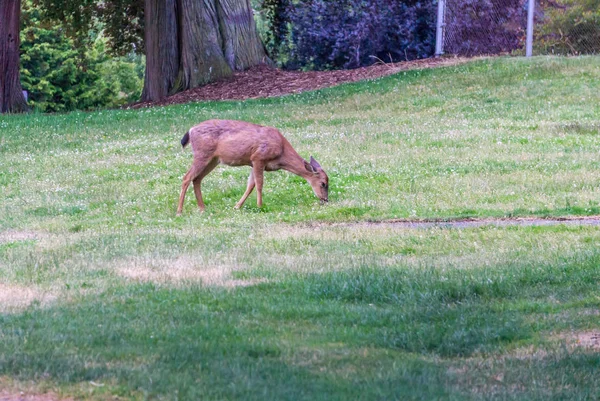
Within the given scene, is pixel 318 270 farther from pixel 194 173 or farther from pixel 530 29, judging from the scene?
pixel 530 29

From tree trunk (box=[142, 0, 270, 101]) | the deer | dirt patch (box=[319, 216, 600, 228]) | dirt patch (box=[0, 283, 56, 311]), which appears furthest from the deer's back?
tree trunk (box=[142, 0, 270, 101])

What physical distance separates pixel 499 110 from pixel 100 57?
33.1m

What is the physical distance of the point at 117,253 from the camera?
11.0m

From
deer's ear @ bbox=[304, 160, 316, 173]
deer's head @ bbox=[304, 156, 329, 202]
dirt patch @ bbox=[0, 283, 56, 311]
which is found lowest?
dirt patch @ bbox=[0, 283, 56, 311]

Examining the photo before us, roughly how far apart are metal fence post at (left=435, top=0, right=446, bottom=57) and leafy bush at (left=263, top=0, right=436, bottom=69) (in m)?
1.59

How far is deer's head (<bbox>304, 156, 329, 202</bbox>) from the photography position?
14844mm

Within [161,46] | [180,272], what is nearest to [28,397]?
[180,272]

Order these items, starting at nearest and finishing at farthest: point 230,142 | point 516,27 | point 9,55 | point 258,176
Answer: point 230,142, point 258,176, point 516,27, point 9,55

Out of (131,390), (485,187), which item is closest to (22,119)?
(485,187)

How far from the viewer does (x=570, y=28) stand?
28.5 m

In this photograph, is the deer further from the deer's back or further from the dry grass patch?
the dry grass patch

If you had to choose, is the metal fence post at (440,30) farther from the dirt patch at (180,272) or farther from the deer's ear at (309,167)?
the dirt patch at (180,272)

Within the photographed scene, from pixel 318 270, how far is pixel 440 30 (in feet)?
63.4

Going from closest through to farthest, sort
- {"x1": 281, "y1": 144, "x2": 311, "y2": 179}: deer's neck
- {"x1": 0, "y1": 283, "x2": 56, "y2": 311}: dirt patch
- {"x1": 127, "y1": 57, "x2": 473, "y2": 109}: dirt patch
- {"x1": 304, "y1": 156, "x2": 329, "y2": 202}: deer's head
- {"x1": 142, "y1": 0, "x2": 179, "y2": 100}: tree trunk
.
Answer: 1. {"x1": 0, "y1": 283, "x2": 56, "y2": 311}: dirt patch
2. {"x1": 304, "y1": 156, "x2": 329, "y2": 202}: deer's head
3. {"x1": 281, "y1": 144, "x2": 311, "y2": 179}: deer's neck
4. {"x1": 127, "y1": 57, "x2": 473, "y2": 109}: dirt patch
5. {"x1": 142, "y1": 0, "x2": 179, "y2": 100}: tree trunk
